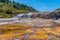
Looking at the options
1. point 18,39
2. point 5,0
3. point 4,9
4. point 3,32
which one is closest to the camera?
point 18,39

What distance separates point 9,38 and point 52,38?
8.10 ft

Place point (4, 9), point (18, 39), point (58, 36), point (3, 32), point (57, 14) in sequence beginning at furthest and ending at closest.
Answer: point (4, 9) < point (57, 14) < point (3, 32) < point (58, 36) < point (18, 39)

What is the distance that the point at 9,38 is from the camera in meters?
9.95

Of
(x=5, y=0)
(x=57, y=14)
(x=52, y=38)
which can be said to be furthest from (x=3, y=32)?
(x=5, y=0)

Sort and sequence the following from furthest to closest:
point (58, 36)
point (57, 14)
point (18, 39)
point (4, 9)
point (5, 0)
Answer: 1. point (5, 0)
2. point (4, 9)
3. point (57, 14)
4. point (58, 36)
5. point (18, 39)

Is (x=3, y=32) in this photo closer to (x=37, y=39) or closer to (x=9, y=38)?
(x=9, y=38)

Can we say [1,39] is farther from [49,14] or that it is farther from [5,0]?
[5,0]

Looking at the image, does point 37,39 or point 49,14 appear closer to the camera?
point 37,39

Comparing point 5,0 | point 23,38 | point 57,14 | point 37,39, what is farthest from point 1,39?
point 5,0

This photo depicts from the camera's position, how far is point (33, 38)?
31.9 feet

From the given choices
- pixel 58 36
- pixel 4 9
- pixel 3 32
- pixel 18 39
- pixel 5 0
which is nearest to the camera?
pixel 18 39

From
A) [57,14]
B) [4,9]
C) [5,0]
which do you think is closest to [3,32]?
[57,14]

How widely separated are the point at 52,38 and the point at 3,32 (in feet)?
12.1

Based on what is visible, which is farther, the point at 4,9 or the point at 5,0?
the point at 5,0
